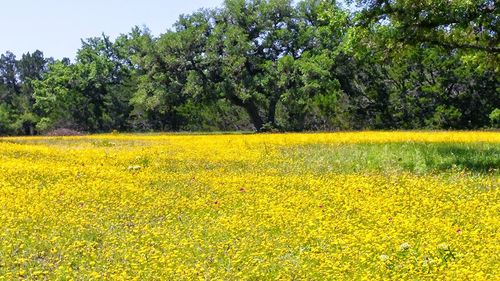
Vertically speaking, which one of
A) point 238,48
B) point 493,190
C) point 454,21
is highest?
point 238,48

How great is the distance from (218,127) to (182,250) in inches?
2035

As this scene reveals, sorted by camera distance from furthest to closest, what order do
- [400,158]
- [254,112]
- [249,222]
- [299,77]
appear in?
[254,112] → [299,77] → [400,158] → [249,222]

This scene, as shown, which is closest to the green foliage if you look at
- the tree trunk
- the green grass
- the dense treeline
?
the dense treeline

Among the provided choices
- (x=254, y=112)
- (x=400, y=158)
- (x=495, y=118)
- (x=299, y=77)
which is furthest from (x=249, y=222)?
(x=495, y=118)

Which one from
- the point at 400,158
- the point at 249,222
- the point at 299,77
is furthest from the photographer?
the point at 299,77

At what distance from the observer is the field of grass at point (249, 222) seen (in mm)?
6285

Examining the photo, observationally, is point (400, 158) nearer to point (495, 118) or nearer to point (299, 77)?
point (299, 77)

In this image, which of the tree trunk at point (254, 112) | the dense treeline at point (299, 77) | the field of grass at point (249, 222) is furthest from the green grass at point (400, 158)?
the tree trunk at point (254, 112)

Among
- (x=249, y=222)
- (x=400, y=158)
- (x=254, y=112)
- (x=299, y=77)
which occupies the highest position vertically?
(x=299, y=77)

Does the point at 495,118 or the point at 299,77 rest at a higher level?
the point at 299,77

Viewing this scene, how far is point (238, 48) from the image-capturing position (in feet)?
145

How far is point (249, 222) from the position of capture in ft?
27.8

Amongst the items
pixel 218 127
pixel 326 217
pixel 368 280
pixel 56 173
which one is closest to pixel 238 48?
pixel 218 127

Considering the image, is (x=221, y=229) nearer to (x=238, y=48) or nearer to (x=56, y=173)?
(x=56, y=173)
